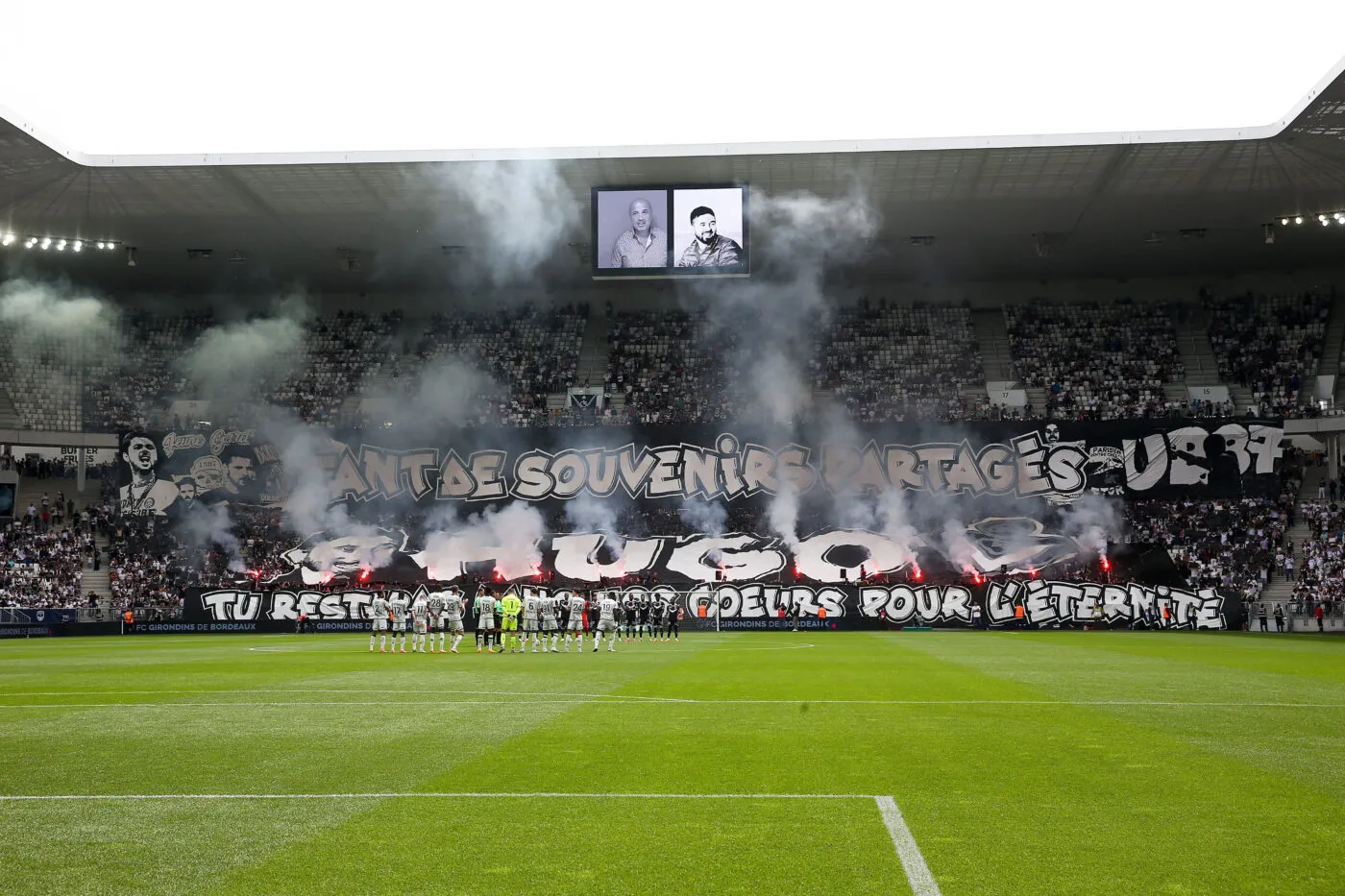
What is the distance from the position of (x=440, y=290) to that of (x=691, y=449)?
17259 mm

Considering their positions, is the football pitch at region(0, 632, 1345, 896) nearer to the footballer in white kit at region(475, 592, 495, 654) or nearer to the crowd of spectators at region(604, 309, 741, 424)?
the footballer in white kit at region(475, 592, 495, 654)

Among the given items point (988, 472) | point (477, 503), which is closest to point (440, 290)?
point (477, 503)

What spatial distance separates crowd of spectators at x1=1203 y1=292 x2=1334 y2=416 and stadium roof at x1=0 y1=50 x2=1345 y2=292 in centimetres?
180

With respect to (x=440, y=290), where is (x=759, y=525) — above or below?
below

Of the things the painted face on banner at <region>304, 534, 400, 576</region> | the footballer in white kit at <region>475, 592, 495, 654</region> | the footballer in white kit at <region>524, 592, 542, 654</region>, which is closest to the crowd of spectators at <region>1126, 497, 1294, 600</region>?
the footballer in white kit at <region>524, 592, 542, 654</region>

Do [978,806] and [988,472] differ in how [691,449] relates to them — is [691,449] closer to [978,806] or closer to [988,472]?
[988,472]

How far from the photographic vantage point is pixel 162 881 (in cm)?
657

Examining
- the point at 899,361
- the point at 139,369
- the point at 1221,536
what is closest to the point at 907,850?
the point at 1221,536

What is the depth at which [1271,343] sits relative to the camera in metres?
53.3

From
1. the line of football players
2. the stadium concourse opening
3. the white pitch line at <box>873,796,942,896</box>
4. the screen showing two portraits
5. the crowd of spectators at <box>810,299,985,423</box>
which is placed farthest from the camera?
the crowd of spectators at <box>810,299,985,423</box>

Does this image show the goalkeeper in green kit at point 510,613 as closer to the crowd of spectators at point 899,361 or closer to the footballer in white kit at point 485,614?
the footballer in white kit at point 485,614

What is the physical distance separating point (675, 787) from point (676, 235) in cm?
→ 2947

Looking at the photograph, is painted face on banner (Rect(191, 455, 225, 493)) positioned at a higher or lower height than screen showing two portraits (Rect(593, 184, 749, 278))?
lower

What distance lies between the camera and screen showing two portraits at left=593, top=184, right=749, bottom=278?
3706 cm
